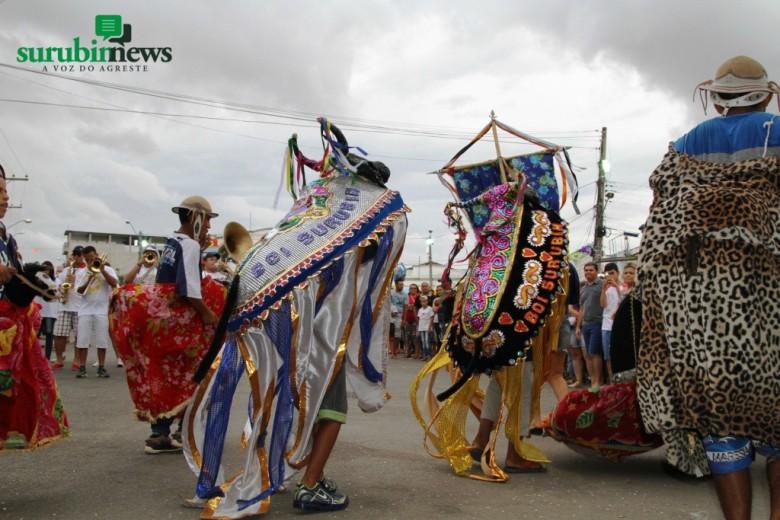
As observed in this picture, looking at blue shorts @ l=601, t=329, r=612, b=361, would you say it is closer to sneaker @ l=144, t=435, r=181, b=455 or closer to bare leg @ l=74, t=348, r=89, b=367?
sneaker @ l=144, t=435, r=181, b=455

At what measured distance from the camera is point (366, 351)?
3.96 metres

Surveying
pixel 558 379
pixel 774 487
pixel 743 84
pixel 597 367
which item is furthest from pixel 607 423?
pixel 597 367

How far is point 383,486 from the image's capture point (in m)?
4.18

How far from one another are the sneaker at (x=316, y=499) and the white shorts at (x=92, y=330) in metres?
7.31

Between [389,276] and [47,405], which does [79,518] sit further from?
[389,276]

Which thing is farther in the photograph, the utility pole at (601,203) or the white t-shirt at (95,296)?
the utility pole at (601,203)

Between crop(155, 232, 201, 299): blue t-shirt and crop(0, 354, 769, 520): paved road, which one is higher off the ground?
crop(155, 232, 201, 299): blue t-shirt

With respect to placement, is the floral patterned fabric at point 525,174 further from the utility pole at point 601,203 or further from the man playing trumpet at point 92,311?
the utility pole at point 601,203

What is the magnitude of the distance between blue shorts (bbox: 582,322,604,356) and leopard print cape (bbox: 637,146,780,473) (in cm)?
644

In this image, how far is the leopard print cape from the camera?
8.62 ft

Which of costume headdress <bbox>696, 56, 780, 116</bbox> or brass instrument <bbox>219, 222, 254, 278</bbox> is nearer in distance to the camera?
costume headdress <bbox>696, 56, 780, 116</bbox>

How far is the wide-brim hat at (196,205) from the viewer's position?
493cm

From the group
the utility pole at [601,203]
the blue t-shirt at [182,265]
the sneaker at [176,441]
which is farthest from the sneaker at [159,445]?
the utility pole at [601,203]

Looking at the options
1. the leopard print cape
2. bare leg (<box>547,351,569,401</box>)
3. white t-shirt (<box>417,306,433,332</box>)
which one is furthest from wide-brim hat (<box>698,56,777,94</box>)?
white t-shirt (<box>417,306,433,332</box>)
